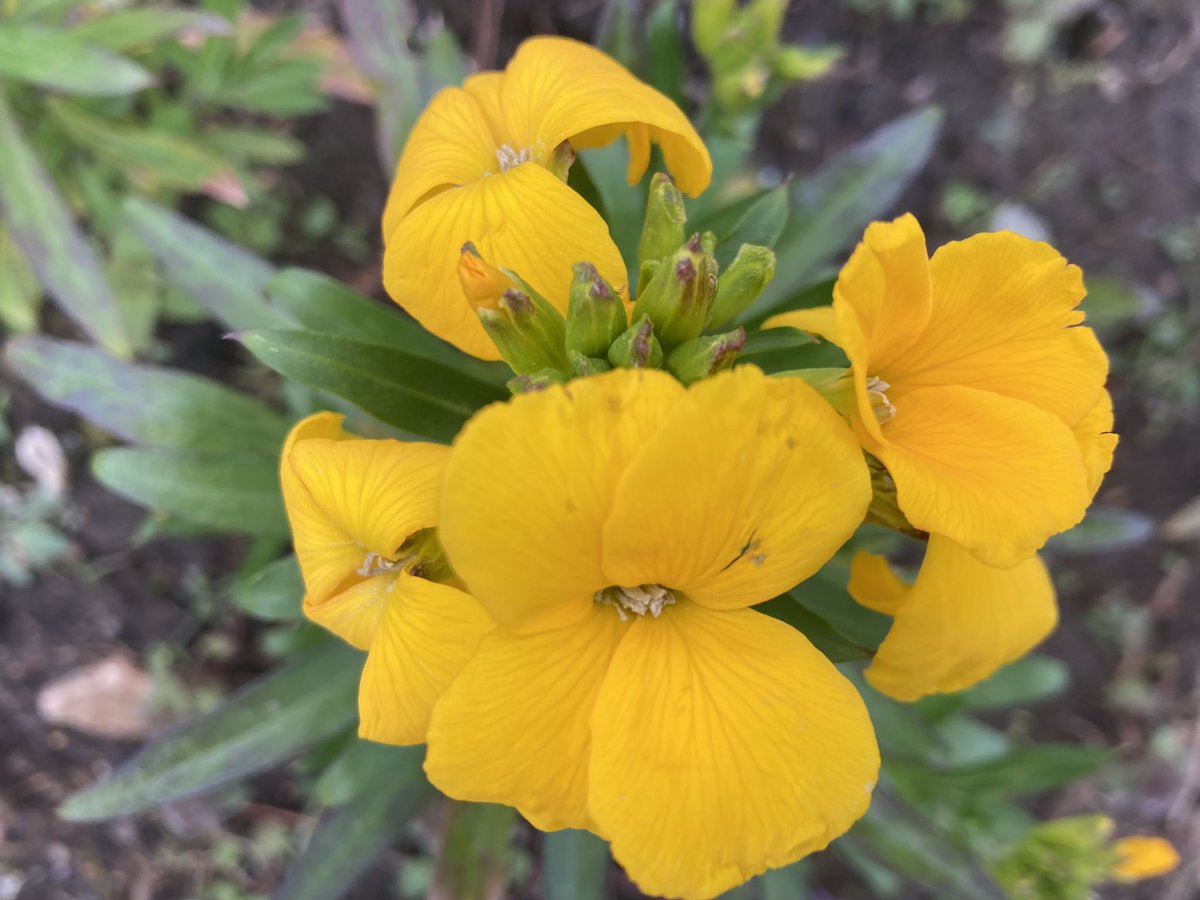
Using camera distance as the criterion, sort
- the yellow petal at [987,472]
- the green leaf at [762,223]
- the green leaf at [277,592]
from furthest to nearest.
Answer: the green leaf at [277,592]
the green leaf at [762,223]
the yellow petal at [987,472]

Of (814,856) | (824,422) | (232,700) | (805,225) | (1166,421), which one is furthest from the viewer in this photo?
(1166,421)

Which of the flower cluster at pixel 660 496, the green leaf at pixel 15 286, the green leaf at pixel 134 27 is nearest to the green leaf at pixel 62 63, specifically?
the green leaf at pixel 134 27

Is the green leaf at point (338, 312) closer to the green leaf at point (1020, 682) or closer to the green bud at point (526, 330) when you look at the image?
the green bud at point (526, 330)

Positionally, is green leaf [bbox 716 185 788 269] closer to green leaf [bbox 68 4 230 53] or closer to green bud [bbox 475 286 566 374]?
green bud [bbox 475 286 566 374]

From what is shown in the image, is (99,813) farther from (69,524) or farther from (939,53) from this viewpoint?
(939,53)

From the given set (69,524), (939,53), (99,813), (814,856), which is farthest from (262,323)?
(939,53)

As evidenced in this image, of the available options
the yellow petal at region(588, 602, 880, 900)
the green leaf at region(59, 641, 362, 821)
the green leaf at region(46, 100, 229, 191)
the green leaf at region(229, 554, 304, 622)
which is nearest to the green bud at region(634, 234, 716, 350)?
the yellow petal at region(588, 602, 880, 900)
